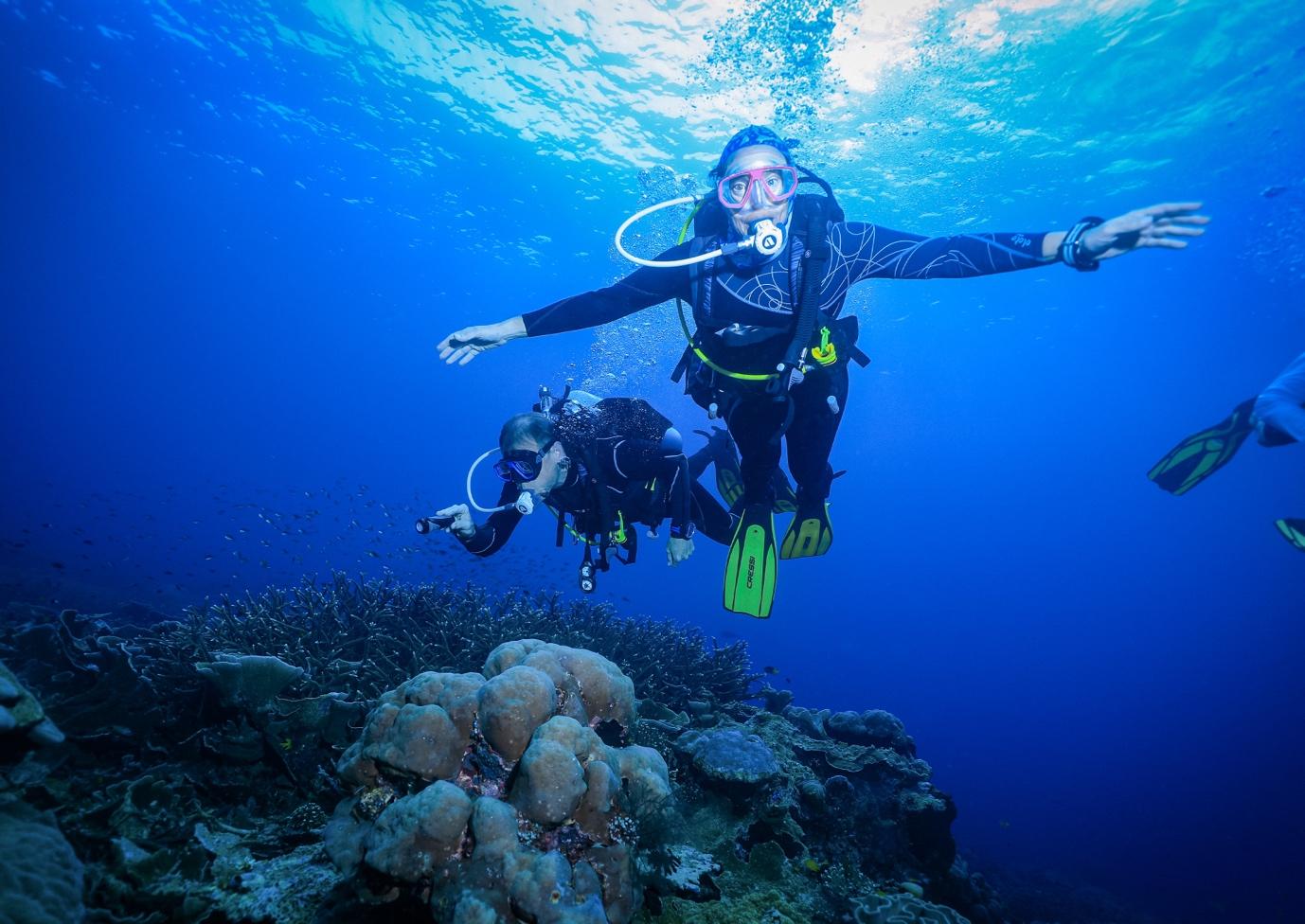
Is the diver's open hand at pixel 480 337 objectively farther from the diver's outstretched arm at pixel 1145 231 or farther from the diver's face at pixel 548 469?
the diver's outstretched arm at pixel 1145 231

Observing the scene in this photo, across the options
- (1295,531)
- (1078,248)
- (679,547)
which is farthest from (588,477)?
(1295,531)

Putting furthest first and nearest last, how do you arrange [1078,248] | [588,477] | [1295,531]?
[1295,531] → [588,477] → [1078,248]

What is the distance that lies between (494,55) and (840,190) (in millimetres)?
14505

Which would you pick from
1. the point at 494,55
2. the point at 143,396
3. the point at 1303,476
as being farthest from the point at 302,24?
the point at 143,396

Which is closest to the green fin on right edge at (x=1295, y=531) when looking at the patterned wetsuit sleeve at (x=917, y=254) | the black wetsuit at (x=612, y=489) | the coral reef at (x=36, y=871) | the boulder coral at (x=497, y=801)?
the patterned wetsuit sleeve at (x=917, y=254)

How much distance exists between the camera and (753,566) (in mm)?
5203

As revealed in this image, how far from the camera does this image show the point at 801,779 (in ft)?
14.0

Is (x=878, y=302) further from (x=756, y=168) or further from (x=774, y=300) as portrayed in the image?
(x=774, y=300)

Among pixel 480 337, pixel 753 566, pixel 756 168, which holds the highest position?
pixel 756 168

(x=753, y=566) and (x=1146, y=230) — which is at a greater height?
(x=1146, y=230)

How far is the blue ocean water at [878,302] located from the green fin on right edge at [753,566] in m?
8.40

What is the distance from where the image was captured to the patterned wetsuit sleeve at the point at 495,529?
211 inches

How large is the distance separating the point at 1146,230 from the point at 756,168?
2.82 meters

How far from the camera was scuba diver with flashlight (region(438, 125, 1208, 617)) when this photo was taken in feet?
14.4
